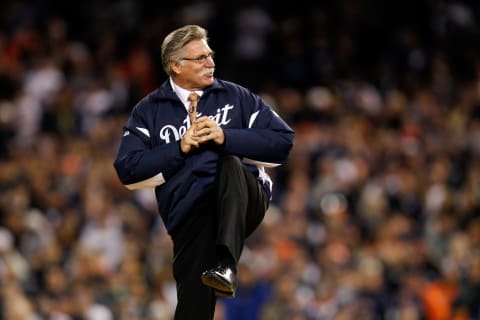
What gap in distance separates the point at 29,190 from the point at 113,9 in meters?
4.46

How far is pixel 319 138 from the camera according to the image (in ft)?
40.7

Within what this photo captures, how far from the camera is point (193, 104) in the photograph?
18.0 feet

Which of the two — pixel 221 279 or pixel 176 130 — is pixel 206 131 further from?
pixel 221 279

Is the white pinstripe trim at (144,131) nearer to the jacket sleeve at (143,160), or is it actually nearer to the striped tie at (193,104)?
the jacket sleeve at (143,160)

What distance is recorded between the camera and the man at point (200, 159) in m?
5.21

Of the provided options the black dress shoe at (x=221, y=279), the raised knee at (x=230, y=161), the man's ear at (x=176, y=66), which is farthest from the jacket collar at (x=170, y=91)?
the black dress shoe at (x=221, y=279)

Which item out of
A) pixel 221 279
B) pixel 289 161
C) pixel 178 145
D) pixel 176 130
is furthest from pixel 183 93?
pixel 289 161

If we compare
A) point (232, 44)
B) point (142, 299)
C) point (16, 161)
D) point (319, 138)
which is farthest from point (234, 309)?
point (232, 44)

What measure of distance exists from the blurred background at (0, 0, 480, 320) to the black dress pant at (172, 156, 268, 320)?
4.81 metres

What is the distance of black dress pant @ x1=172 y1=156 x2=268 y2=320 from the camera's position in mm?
5180

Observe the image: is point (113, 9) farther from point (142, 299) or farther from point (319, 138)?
point (142, 299)

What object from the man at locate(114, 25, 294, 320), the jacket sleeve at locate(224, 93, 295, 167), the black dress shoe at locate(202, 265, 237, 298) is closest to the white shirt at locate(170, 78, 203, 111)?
the man at locate(114, 25, 294, 320)

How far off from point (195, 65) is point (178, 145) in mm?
429

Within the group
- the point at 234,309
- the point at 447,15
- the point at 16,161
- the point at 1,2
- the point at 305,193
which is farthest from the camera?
the point at 1,2
